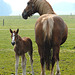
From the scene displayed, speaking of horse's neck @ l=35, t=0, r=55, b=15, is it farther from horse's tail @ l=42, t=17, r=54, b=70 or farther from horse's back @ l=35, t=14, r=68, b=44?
horse's tail @ l=42, t=17, r=54, b=70

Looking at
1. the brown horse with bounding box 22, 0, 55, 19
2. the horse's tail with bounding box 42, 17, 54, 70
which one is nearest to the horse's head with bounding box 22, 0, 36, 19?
the brown horse with bounding box 22, 0, 55, 19

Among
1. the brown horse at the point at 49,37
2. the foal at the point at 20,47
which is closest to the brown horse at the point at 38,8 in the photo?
the foal at the point at 20,47

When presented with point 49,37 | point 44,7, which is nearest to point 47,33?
point 49,37

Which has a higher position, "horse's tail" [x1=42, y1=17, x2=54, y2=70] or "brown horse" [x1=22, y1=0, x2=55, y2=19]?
"brown horse" [x1=22, y1=0, x2=55, y2=19]

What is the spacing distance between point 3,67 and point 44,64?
3.73 meters

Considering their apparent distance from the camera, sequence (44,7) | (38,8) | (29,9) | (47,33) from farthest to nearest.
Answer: (29,9) < (38,8) < (44,7) < (47,33)

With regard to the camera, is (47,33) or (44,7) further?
(44,7)

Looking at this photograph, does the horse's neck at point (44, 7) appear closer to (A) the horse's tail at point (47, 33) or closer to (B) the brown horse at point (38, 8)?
(B) the brown horse at point (38, 8)

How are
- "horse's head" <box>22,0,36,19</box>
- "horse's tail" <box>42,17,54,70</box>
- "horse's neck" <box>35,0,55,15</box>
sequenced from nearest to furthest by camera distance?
"horse's tail" <box>42,17,54,70</box> < "horse's neck" <box>35,0,55,15</box> < "horse's head" <box>22,0,36,19</box>

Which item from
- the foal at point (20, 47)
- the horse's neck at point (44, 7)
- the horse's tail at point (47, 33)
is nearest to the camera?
the horse's tail at point (47, 33)

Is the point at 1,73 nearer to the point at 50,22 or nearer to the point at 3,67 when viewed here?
the point at 3,67

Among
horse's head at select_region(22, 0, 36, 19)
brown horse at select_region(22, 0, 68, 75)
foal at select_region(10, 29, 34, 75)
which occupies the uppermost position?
horse's head at select_region(22, 0, 36, 19)

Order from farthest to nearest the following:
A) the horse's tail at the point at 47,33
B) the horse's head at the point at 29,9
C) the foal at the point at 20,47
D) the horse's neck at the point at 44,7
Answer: the horse's head at the point at 29,9 < the horse's neck at the point at 44,7 < the foal at the point at 20,47 < the horse's tail at the point at 47,33

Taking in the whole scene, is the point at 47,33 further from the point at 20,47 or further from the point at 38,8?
the point at 38,8
